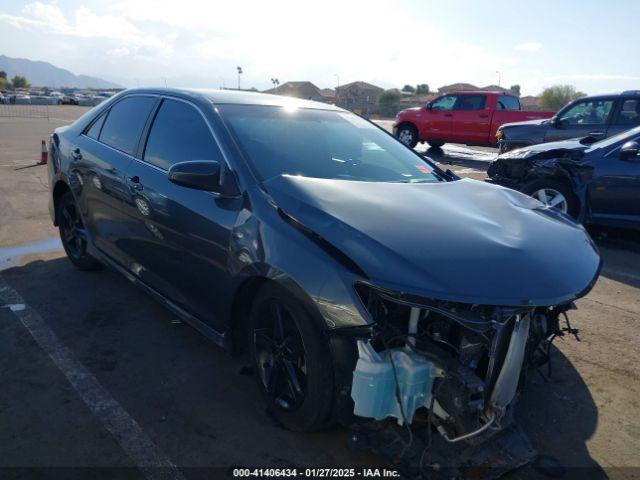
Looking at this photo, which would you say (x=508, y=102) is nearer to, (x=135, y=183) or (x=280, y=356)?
(x=135, y=183)

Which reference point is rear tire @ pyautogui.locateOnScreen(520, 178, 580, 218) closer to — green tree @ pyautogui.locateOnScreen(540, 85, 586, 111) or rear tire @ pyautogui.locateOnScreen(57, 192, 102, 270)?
rear tire @ pyautogui.locateOnScreen(57, 192, 102, 270)

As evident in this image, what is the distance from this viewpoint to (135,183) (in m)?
3.55

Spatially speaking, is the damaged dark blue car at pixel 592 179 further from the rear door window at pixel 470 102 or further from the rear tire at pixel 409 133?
the rear tire at pixel 409 133

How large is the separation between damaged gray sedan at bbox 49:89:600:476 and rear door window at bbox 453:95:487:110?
40.3 ft

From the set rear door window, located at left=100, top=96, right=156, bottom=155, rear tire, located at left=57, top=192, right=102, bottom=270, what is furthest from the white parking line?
rear door window, located at left=100, top=96, right=156, bottom=155

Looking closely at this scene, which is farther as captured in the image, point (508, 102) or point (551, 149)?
point (508, 102)

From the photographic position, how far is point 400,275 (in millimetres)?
2107

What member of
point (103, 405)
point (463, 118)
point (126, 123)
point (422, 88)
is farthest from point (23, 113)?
point (422, 88)

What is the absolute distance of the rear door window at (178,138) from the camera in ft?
10.4

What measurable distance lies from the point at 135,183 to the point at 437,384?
246cm

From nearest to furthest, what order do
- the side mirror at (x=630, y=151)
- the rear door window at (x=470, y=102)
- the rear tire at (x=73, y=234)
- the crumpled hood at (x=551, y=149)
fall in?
the rear tire at (x=73, y=234)
the side mirror at (x=630, y=151)
the crumpled hood at (x=551, y=149)
the rear door window at (x=470, y=102)

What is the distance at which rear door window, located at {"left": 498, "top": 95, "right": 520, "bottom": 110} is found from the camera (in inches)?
585

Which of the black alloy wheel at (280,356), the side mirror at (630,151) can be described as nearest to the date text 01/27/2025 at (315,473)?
the black alloy wheel at (280,356)

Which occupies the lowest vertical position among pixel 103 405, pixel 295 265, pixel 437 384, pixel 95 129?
pixel 103 405
